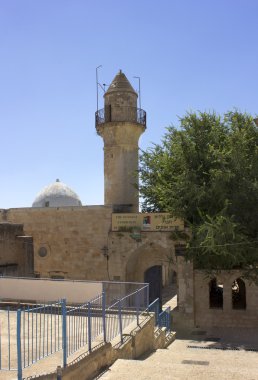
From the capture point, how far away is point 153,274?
77.9 feet

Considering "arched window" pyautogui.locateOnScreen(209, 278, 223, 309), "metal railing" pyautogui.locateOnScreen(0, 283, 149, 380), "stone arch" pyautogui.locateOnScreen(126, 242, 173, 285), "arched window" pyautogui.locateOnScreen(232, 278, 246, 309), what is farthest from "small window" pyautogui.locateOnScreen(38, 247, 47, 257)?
"metal railing" pyautogui.locateOnScreen(0, 283, 149, 380)

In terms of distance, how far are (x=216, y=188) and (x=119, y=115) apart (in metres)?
9.00

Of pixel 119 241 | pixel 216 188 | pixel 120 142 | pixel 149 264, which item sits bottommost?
Result: pixel 149 264

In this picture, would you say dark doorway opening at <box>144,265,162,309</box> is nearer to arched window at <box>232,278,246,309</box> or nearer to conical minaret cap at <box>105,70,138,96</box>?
arched window at <box>232,278,246,309</box>

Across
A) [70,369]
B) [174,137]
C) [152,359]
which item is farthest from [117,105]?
[70,369]

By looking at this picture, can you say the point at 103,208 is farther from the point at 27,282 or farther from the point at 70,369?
the point at 70,369

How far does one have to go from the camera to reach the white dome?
3031cm

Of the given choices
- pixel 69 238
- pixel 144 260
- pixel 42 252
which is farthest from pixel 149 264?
pixel 42 252

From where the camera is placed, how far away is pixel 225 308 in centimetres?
1773

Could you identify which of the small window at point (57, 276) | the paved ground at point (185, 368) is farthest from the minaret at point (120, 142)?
the paved ground at point (185, 368)

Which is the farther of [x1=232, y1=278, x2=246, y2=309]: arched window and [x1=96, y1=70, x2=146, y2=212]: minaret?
[x1=96, y1=70, x2=146, y2=212]: minaret

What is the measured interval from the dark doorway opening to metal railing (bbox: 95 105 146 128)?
8421 mm

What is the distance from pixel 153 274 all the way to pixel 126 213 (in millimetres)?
4574

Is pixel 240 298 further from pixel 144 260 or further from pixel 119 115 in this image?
pixel 119 115
